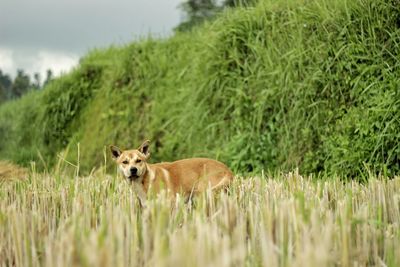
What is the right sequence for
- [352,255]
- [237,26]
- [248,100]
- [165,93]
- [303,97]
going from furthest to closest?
[165,93]
[237,26]
[248,100]
[303,97]
[352,255]

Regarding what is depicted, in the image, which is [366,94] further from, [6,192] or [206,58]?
[6,192]

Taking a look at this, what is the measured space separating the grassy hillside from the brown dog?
1.70ft

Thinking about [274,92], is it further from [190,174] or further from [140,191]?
[140,191]

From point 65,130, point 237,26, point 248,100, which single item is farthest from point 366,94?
point 65,130

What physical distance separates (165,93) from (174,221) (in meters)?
6.82

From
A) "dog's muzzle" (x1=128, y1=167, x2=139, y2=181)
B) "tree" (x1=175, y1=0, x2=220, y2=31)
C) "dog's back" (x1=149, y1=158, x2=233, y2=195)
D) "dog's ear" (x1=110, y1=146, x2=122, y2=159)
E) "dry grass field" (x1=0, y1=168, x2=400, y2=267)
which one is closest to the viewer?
"dry grass field" (x1=0, y1=168, x2=400, y2=267)

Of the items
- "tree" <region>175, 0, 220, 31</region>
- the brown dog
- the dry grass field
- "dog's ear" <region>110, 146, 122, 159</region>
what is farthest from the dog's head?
"tree" <region>175, 0, 220, 31</region>

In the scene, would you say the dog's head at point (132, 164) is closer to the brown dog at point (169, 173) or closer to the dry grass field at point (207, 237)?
the brown dog at point (169, 173)

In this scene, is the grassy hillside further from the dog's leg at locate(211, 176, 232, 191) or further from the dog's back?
the dog's leg at locate(211, 176, 232, 191)

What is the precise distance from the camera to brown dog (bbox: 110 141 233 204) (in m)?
4.66

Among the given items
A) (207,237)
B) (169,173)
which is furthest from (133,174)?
(207,237)

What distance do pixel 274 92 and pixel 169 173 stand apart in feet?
6.98

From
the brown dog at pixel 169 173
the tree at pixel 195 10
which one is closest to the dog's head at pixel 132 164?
the brown dog at pixel 169 173

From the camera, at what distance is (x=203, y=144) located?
7582 millimetres
